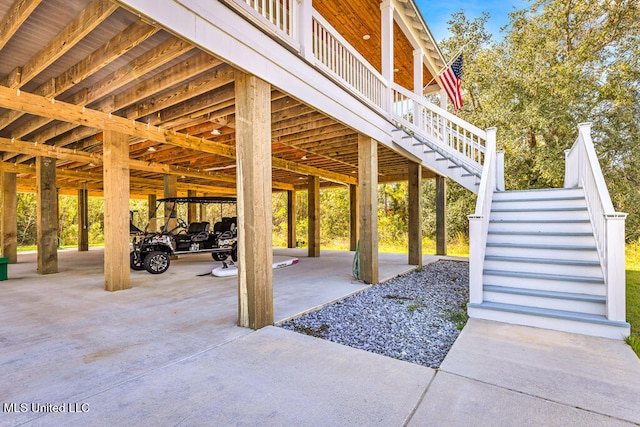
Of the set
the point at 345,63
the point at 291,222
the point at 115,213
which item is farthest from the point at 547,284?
the point at 291,222

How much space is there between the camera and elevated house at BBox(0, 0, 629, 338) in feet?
9.52

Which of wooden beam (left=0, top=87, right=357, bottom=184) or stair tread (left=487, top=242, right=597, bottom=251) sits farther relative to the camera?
wooden beam (left=0, top=87, right=357, bottom=184)

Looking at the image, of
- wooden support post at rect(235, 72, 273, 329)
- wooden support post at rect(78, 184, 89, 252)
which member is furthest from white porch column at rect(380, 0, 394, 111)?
wooden support post at rect(78, 184, 89, 252)

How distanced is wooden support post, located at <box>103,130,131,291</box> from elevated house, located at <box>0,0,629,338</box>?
0.07 feet

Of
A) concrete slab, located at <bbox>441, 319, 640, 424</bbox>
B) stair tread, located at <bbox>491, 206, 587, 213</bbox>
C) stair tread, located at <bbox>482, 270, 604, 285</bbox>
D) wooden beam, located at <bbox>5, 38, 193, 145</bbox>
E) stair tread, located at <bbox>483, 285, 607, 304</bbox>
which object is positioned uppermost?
wooden beam, located at <bbox>5, 38, 193, 145</bbox>

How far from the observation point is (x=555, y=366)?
2.34m

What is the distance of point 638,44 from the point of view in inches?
371

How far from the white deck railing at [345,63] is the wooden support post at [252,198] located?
4.68 ft

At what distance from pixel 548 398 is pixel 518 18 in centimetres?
1422

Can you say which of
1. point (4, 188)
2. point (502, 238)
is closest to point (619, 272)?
point (502, 238)

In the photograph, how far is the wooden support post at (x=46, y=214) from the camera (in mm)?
6359

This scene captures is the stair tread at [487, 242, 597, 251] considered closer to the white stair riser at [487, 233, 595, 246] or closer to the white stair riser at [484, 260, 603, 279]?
the white stair riser at [487, 233, 595, 246]

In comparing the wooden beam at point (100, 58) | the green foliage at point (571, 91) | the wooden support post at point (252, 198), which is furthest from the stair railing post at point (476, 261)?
the green foliage at point (571, 91)

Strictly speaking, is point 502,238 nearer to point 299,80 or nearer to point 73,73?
point 299,80
